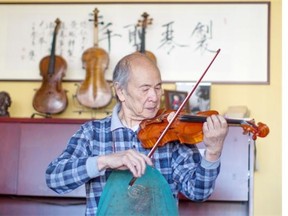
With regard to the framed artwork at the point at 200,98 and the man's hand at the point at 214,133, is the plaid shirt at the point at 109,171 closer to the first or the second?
the man's hand at the point at 214,133

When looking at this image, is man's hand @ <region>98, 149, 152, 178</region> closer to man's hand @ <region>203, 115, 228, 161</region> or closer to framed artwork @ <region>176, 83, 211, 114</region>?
man's hand @ <region>203, 115, 228, 161</region>

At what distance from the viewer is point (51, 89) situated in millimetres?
2816

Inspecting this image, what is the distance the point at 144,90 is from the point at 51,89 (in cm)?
134

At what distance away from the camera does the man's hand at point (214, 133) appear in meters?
1.41

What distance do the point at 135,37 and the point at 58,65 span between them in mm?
444

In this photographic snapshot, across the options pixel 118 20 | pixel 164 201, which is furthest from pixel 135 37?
pixel 164 201

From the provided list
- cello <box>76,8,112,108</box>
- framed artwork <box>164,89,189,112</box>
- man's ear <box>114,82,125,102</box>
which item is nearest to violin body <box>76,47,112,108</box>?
cello <box>76,8,112,108</box>

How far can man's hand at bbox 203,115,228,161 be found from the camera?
141 cm

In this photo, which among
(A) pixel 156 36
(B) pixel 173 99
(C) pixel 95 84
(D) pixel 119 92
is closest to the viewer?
(D) pixel 119 92

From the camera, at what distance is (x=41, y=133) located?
2.53 m

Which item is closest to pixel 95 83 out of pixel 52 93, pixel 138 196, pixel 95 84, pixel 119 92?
pixel 95 84

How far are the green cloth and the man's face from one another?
0.19 m

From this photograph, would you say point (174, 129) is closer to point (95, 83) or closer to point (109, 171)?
point (109, 171)

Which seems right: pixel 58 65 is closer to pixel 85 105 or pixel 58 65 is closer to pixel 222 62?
pixel 85 105
